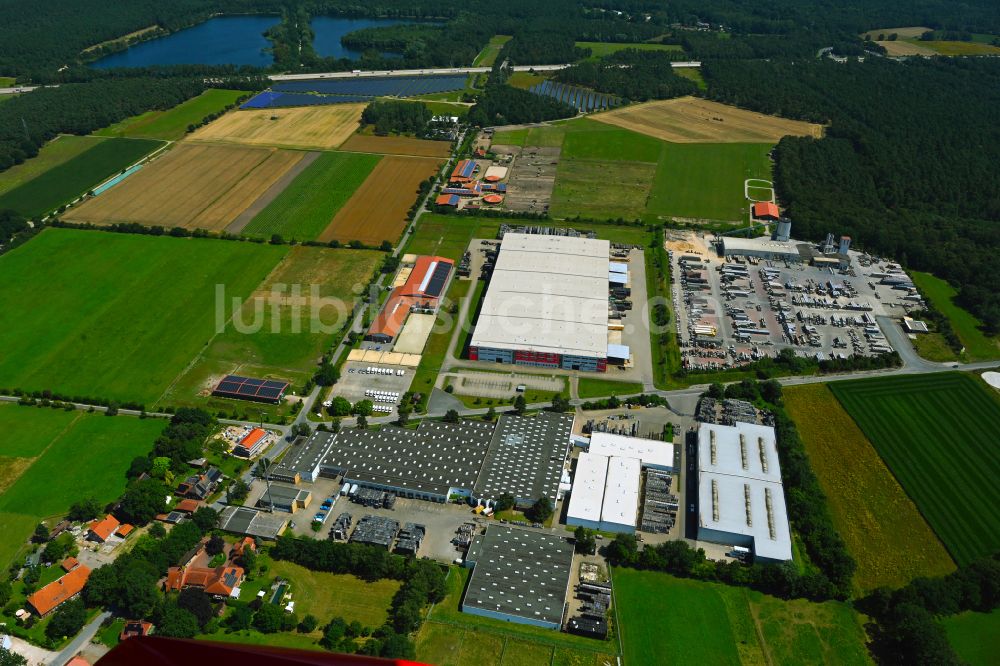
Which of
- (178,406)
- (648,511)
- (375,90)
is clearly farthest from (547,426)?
(375,90)

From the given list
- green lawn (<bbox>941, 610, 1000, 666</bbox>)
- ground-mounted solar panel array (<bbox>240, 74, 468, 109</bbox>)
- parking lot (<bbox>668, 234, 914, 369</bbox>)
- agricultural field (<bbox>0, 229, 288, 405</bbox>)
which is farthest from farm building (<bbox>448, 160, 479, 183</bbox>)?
green lawn (<bbox>941, 610, 1000, 666</bbox>)

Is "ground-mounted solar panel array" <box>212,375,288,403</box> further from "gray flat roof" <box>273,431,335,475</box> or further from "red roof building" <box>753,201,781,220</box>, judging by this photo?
"red roof building" <box>753,201,781,220</box>

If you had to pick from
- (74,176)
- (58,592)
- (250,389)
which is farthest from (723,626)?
(74,176)

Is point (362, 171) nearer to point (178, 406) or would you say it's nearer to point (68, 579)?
point (178, 406)

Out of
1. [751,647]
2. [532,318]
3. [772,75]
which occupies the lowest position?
[751,647]

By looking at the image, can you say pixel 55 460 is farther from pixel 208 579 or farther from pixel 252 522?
pixel 208 579

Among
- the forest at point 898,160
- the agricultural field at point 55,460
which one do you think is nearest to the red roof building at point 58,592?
the agricultural field at point 55,460
